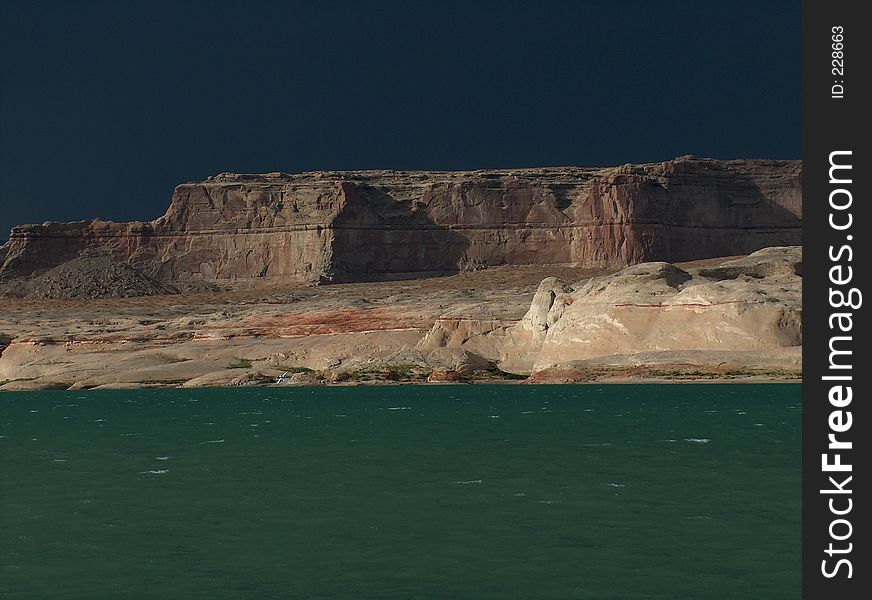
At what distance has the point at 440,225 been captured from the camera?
15450 cm

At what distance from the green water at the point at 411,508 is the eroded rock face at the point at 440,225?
10179 cm

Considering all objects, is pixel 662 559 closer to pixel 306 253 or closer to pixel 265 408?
pixel 265 408

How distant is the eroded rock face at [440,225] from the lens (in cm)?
15000

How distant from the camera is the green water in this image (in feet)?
59.8

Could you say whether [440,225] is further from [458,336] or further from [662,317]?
[662,317]

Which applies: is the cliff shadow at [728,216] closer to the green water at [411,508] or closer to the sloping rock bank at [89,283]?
the sloping rock bank at [89,283]

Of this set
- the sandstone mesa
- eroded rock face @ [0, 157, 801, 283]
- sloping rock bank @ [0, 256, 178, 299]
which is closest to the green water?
the sandstone mesa

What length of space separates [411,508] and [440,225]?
13051 cm

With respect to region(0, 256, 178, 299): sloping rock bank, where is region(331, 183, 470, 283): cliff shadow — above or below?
above

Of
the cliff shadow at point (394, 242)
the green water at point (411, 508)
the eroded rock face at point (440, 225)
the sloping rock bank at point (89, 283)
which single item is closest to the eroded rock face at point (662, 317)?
the green water at point (411, 508)

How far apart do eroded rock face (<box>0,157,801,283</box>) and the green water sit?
10179 centimetres

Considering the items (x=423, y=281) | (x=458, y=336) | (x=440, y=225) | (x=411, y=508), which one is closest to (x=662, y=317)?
(x=458, y=336)

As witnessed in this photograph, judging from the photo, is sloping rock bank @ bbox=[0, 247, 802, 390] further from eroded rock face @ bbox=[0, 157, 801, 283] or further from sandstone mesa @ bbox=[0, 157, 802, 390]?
eroded rock face @ bbox=[0, 157, 801, 283]

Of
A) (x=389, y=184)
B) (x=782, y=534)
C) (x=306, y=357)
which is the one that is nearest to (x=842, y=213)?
(x=782, y=534)
